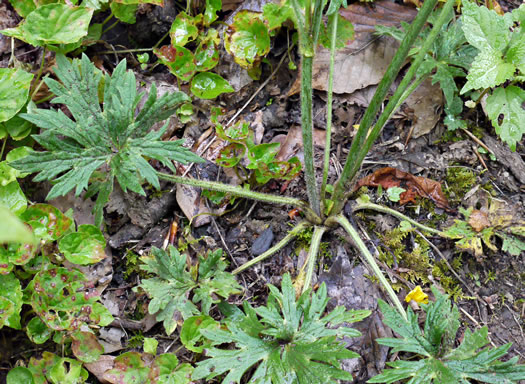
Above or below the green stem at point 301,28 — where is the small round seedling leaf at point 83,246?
below

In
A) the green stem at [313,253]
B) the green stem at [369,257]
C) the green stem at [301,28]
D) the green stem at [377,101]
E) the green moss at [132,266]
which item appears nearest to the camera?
the green stem at [377,101]

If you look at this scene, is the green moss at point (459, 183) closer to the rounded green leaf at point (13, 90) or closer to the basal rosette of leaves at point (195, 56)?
the basal rosette of leaves at point (195, 56)

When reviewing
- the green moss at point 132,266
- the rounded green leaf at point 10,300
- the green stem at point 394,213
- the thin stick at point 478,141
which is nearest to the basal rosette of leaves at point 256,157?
the green stem at point 394,213

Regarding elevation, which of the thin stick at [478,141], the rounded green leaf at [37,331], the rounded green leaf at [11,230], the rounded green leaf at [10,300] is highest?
the rounded green leaf at [11,230]

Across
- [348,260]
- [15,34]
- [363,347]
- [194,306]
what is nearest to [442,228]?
[348,260]

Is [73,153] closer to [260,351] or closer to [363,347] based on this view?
[260,351]

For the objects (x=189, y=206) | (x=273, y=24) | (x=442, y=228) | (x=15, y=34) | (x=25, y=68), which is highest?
(x=273, y=24)
